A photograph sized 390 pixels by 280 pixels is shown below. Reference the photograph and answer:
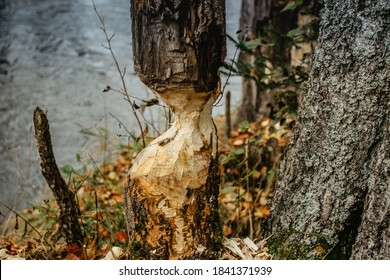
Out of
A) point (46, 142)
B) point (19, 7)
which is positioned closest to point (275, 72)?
point (46, 142)

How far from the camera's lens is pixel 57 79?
464cm

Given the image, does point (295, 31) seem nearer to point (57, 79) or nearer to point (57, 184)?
point (57, 184)

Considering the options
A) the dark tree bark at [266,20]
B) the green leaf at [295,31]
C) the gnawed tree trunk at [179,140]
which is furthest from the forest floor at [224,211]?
the green leaf at [295,31]

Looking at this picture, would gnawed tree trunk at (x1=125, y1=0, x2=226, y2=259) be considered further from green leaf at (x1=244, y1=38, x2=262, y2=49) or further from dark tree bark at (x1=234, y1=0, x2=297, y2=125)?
dark tree bark at (x1=234, y1=0, x2=297, y2=125)

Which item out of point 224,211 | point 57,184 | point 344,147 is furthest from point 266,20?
point 57,184

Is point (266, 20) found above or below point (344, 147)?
above

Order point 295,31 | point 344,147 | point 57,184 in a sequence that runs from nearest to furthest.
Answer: point 344,147 < point 57,184 < point 295,31

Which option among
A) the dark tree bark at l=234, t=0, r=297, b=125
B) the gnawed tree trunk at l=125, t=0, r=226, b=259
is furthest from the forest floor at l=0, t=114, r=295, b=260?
the dark tree bark at l=234, t=0, r=297, b=125

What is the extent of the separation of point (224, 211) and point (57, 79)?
2781 millimetres

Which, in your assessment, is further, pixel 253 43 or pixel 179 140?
pixel 253 43

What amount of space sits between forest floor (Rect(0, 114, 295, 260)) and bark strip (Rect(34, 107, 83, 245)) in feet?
0.16

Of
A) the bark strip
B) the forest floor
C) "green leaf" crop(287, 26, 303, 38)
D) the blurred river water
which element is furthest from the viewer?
the blurred river water

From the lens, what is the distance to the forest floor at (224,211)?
1.81 m

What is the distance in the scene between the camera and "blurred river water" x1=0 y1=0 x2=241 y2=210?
10.8 ft
